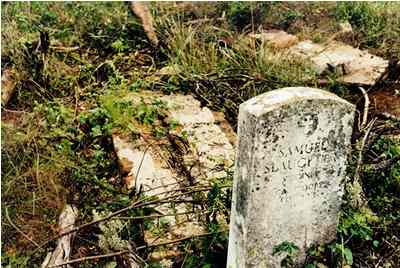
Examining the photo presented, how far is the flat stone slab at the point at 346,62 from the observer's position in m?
5.81

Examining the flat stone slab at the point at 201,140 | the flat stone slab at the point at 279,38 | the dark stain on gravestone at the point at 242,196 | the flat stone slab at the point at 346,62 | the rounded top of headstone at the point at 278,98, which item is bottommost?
the flat stone slab at the point at 346,62

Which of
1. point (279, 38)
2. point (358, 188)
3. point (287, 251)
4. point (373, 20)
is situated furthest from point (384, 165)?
point (373, 20)

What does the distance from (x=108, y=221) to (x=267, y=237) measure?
3.57 ft

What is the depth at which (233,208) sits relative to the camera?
301 cm

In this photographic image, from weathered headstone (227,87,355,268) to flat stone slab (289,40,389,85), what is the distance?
282 cm

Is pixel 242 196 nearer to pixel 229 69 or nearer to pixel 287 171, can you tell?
pixel 287 171

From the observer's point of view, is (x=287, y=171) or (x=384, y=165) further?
(x=384, y=165)

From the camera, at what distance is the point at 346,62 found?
6.11m

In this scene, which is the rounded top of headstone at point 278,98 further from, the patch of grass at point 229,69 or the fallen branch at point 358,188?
the patch of grass at point 229,69

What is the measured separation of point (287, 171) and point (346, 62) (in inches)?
139

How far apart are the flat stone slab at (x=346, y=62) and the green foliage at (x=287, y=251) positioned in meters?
2.89

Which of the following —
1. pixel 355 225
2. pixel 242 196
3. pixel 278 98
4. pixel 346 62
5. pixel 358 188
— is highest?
pixel 278 98

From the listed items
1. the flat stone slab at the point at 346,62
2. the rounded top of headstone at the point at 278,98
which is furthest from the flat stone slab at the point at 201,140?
the flat stone slab at the point at 346,62

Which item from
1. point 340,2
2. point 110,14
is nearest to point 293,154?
point 110,14
